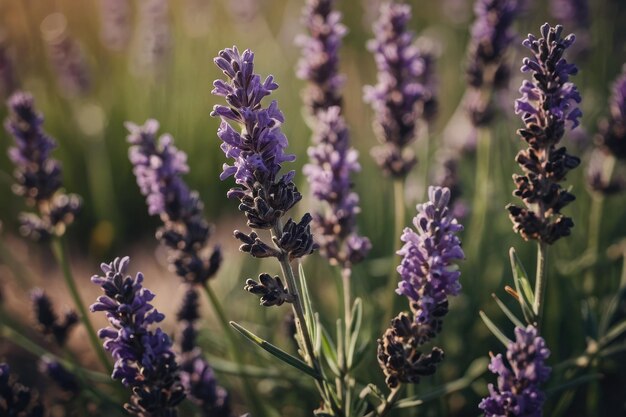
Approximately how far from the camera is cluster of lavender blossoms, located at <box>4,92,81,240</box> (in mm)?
2953

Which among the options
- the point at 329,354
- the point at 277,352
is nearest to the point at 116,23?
the point at 329,354

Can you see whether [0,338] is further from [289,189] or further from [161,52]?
[289,189]

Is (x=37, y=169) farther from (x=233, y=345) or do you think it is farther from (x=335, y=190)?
(x=335, y=190)

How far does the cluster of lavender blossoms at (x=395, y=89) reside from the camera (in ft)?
9.82

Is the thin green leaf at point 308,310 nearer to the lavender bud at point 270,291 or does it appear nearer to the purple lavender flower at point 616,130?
the lavender bud at point 270,291

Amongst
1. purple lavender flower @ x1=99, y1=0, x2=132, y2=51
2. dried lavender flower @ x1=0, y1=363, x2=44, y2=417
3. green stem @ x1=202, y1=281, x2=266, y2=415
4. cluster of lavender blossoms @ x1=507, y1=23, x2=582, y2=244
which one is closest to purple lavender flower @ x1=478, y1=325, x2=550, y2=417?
cluster of lavender blossoms @ x1=507, y1=23, x2=582, y2=244

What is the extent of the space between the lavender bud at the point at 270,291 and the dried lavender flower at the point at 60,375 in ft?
4.27

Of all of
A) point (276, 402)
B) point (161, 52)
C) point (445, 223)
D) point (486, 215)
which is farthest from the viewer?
point (161, 52)

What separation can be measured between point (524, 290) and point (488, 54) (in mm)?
1774

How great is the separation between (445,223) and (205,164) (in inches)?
170

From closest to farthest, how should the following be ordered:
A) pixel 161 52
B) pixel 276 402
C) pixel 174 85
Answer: pixel 276 402
pixel 161 52
pixel 174 85

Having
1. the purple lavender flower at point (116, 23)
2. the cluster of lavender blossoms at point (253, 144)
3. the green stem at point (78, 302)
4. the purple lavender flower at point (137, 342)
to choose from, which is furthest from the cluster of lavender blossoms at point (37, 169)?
the purple lavender flower at point (116, 23)

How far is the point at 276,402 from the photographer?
3.45 m

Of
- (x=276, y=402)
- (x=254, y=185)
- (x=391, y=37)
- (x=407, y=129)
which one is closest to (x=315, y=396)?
(x=276, y=402)
